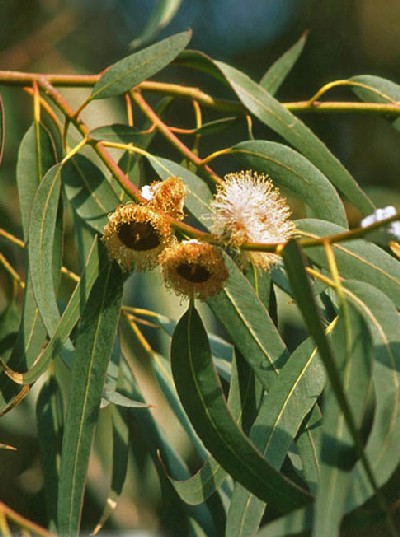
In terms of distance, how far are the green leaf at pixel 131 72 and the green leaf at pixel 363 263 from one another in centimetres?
30

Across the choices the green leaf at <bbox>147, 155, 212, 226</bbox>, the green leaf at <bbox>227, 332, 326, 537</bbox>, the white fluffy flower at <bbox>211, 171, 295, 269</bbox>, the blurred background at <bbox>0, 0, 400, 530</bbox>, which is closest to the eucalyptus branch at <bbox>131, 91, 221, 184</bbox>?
the green leaf at <bbox>147, 155, 212, 226</bbox>

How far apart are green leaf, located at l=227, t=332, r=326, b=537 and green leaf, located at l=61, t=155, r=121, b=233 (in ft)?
0.95

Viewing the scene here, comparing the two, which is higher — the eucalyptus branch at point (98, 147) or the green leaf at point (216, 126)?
the green leaf at point (216, 126)

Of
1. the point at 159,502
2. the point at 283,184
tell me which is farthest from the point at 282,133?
the point at 159,502

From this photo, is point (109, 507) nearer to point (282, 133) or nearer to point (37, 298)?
point (37, 298)

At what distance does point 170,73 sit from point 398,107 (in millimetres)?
1587

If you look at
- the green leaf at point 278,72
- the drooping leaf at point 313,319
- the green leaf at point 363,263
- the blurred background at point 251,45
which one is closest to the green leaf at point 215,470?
the green leaf at point 363,263

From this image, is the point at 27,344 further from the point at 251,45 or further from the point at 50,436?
the point at 251,45

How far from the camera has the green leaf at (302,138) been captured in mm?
1100

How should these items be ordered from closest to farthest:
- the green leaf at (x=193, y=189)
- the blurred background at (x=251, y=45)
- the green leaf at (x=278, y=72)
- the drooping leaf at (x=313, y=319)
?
the drooping leaf at (x=313, y=319) → the green leaf at (x=193, y=189) → the green leaf at (x=278, y=72) → the blurred background at (x=251, y=45)

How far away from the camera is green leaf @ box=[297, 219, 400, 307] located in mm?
898

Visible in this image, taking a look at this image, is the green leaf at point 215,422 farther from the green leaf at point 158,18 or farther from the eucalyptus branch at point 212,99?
the green leaf at point 158,18

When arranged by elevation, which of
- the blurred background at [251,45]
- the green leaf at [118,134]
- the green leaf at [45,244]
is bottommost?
the green leaf at [45,244]

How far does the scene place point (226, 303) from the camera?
0.94m
